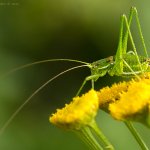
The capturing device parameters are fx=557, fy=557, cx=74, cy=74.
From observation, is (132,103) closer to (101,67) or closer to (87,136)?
(87,136)

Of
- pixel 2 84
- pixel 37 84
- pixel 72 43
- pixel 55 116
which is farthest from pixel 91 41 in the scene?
pixel 55 116

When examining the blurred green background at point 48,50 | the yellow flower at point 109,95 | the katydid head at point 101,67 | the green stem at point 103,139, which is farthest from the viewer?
the blurred green background at point 48,50

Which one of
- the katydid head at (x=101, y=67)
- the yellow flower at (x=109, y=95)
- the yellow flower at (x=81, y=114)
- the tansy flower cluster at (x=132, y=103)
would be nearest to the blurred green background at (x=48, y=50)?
the katydid head at (x=101, y=67)

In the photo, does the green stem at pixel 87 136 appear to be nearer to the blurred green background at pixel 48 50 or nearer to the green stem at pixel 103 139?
the green stem at pixel 103 139

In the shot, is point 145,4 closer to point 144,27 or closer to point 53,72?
point 144,27

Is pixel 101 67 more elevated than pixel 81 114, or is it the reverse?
pixel 101 67

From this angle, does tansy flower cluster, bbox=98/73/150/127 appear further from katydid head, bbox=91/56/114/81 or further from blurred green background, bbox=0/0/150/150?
blurred green background, bbox=0/0/150/150

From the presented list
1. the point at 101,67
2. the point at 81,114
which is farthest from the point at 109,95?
the point at 101,67

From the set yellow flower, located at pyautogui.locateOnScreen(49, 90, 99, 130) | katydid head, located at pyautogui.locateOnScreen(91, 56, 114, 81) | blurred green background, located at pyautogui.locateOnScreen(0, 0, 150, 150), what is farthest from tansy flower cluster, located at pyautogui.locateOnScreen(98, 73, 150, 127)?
blurred green background, located at pyautogui.locateOnScreen(0, 0, 150, 150)
